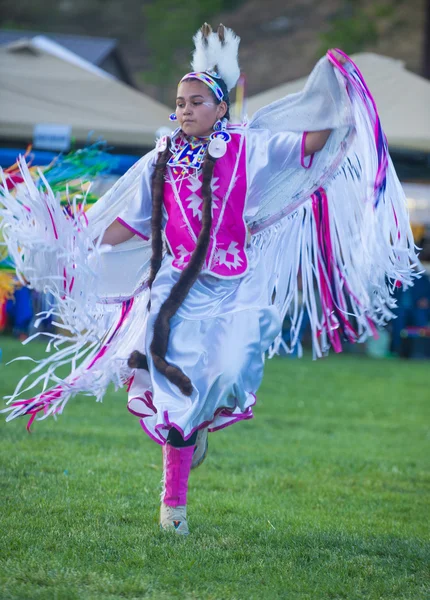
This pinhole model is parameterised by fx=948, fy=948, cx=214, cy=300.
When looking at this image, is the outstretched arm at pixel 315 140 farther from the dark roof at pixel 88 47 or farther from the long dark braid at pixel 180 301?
the dark roof at pixel 88 47

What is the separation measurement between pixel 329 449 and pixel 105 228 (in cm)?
258

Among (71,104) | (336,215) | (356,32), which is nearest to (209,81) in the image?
(336,215)

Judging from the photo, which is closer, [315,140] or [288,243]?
[315,140]

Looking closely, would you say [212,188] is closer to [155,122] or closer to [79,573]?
[79,573]

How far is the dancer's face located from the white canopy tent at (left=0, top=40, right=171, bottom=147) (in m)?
6.16

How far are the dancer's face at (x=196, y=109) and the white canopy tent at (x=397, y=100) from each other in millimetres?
6143

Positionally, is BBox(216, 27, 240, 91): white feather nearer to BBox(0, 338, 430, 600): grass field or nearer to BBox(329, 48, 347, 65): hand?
BBox(329, 48, 347, 65): hand

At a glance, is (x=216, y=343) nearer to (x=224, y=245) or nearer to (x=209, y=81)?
(x=224, y=245)

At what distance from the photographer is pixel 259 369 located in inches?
126

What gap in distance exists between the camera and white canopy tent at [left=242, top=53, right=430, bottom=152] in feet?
30.9

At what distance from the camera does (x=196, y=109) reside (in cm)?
334

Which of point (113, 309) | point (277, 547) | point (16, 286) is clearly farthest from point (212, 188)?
point (16, 286)

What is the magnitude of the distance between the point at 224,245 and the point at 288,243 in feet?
1.33

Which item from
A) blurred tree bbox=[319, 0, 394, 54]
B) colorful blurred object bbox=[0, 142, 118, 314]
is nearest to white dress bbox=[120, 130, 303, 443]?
colorful blurred object bbox=[0, 142, 118, 314]
